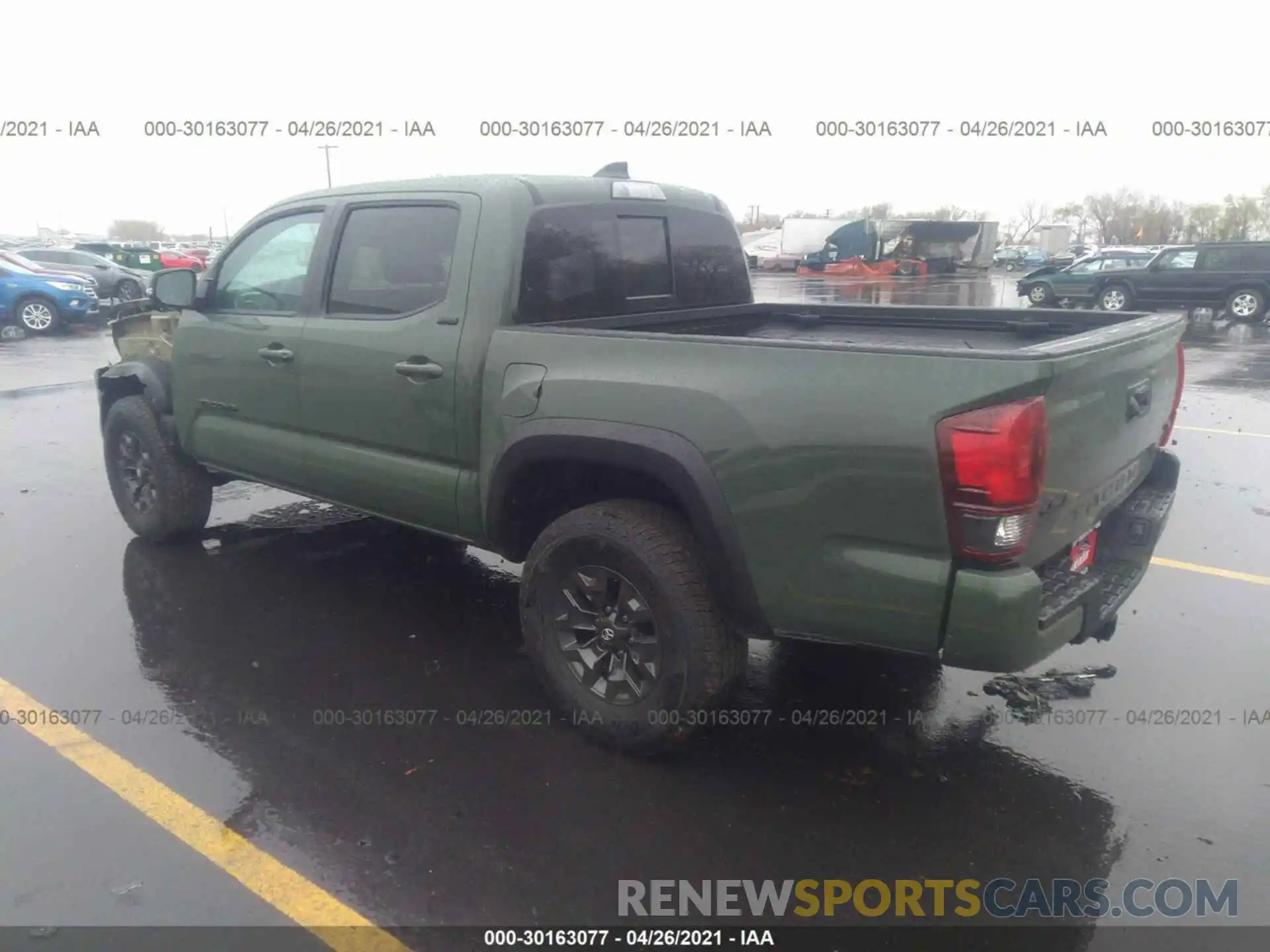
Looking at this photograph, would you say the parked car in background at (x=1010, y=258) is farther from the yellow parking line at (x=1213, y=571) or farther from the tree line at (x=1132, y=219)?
the yellow parking line at (x=1213, y=571)

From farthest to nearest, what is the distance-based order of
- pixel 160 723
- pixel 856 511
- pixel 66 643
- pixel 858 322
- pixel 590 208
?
pixel 858 322, pixel 66 643, pixel 590 208, pixel 160 723, pixel 856 511

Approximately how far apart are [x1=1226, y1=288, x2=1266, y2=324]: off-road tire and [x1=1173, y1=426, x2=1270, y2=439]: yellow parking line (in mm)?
13335

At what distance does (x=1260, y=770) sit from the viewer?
3.25 meters

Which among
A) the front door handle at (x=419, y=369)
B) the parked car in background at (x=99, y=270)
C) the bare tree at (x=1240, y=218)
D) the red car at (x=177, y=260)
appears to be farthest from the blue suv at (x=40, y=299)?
the bare tree at (x=1240, y=218)

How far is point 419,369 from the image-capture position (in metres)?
3.65

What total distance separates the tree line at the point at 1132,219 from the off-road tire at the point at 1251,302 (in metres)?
45.3

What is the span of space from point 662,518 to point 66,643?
2.90 metres

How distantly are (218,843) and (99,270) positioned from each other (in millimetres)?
22955

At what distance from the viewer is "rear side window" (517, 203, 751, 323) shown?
363 centimetres

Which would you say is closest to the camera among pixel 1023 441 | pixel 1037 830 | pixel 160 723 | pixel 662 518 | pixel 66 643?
pixel 1023 441

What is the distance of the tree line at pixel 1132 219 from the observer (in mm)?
69000

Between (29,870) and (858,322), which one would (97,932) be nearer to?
(29,870)

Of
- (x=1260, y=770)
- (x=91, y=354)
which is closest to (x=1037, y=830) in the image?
(x=1260, y=770)

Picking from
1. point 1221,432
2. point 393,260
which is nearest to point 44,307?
point 393,260
